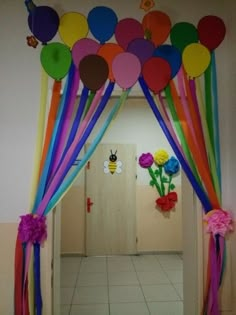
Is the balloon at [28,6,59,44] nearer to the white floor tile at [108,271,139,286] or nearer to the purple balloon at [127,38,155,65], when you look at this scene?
the purple balloon at [127,38,155,65]

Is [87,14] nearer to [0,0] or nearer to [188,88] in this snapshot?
[0,0]

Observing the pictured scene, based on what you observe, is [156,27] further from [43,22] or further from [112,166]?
[112,166]

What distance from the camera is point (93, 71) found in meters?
1.96

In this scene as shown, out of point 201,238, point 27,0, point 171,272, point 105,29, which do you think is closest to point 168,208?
point 171,272

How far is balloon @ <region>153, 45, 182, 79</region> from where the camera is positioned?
201cm

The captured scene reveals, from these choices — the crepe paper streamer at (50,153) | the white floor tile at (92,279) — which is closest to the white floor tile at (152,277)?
the white floor tile at (92,279)

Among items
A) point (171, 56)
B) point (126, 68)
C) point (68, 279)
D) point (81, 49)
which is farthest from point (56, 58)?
point (68, 279)

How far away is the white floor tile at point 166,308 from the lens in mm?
2909

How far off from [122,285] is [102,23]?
10.0 feet

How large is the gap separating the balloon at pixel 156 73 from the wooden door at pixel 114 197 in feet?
9.81

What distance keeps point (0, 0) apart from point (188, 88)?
1.49 m

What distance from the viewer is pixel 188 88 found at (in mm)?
2021

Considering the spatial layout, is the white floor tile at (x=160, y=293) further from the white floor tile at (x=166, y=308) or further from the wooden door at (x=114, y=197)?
the wooden door at (x=114, y=197)

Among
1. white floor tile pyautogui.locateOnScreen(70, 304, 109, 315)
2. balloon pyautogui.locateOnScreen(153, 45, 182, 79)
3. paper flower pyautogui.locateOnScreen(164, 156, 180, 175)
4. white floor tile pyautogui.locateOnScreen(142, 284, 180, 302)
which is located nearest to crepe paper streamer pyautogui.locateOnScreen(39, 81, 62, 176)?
balloon pyautogui.locateOnScreen(153, 45, 182, 79)
